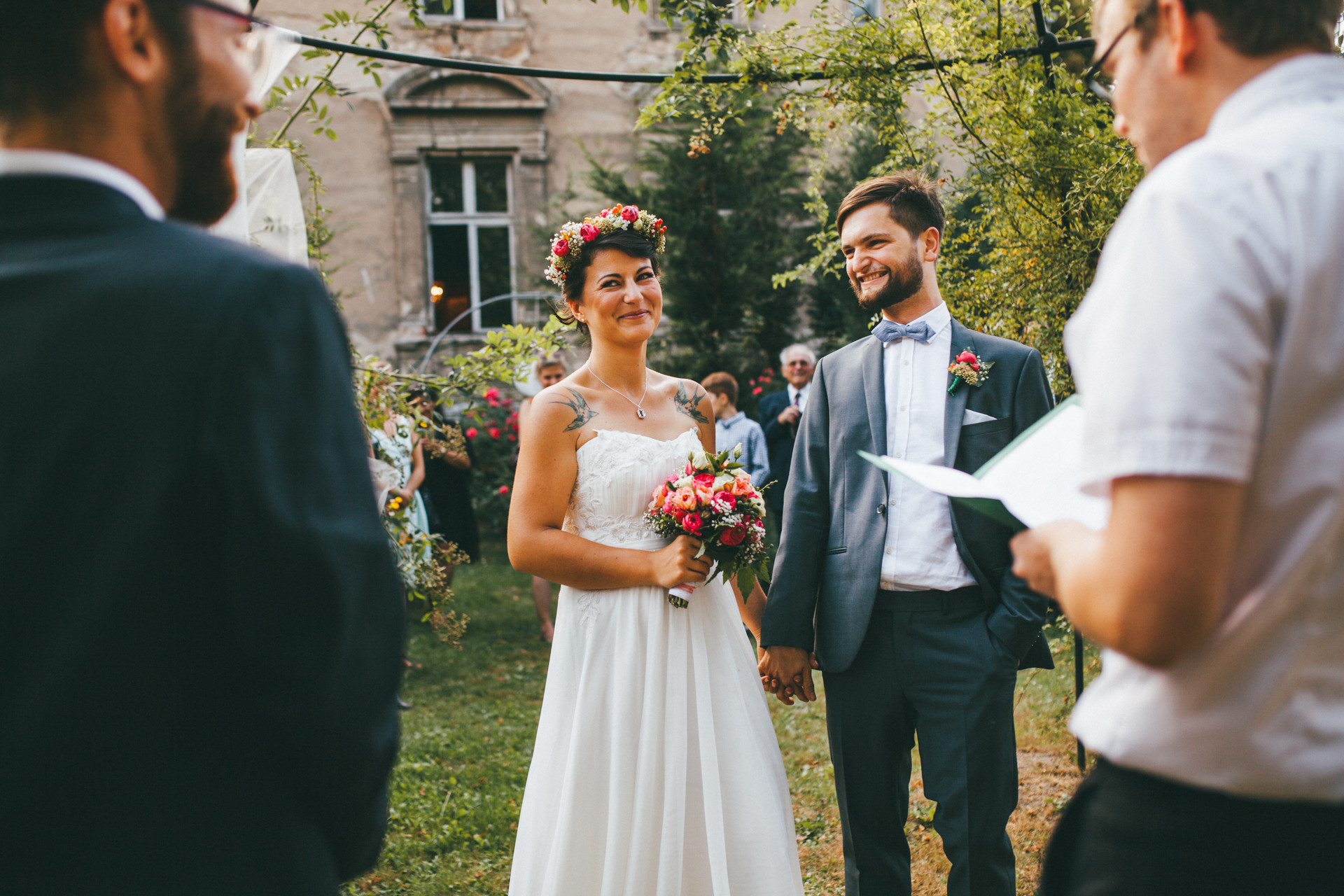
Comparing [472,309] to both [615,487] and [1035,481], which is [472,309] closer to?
[615,487]

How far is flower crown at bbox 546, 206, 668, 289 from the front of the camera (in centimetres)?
326

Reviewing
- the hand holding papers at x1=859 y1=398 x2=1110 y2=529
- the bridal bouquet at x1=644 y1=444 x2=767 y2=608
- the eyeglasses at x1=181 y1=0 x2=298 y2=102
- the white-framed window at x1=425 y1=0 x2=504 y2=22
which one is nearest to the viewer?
the eyeglasses at x1=181 y1=0 x2=298 y2=102

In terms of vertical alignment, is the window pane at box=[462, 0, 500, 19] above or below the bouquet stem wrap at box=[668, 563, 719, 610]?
above

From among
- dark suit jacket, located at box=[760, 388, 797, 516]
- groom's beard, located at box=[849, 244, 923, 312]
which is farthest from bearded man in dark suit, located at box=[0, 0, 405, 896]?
dark suit jacket, located at box=[760, 388, 797, 516]

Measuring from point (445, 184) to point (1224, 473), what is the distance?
13362 millimetres

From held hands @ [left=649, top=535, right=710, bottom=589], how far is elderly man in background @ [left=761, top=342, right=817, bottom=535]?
198 inches

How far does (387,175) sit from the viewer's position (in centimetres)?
1271

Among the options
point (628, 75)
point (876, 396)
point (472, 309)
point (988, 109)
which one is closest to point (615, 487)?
point (876, 396)

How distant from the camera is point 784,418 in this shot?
790 cm

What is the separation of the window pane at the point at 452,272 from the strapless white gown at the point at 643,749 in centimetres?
1067

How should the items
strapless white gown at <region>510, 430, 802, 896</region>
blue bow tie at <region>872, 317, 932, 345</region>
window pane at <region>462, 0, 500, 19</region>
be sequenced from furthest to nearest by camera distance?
window pane at <region>462, 0, 500, 19</region>
blue bow tie at <region>872, 317, 932, 345</region>
strapless white gown at <region>510, 430, 802, 896</region>

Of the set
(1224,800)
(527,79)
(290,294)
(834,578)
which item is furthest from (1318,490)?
(527,79)

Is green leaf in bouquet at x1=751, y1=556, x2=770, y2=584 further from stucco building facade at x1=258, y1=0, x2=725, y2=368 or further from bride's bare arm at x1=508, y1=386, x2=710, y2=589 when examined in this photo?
stucco building facade at x1=258, y1=0, x2=725, y2=368

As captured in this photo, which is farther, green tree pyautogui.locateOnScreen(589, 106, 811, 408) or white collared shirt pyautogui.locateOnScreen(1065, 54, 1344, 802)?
green tree pyautogui.locateOnScreen(589, 106, 811, 408)
